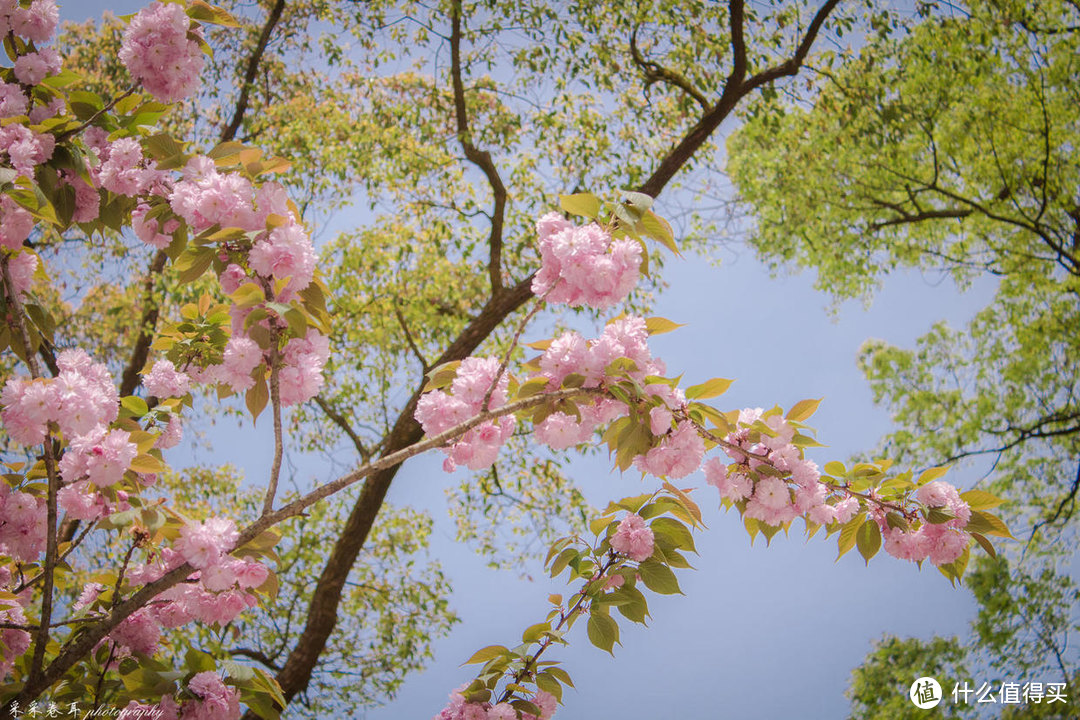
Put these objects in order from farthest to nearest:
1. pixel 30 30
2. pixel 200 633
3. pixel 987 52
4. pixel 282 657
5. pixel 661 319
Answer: pixel 987 52 < pixel 282 657 < pixel 200 633 < pixel 30 30 < pixel 661 319

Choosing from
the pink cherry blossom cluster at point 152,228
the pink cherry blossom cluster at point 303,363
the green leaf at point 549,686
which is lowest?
the green leaf at point 549,686

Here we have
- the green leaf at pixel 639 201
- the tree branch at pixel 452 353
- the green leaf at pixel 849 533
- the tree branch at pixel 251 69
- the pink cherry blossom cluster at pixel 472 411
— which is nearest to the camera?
the green leaf at pixel 639 201

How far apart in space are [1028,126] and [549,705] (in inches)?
235

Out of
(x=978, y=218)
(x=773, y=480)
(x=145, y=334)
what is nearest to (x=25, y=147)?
(x=773, y=480)

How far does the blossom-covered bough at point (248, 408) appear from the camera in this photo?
123 centimetres

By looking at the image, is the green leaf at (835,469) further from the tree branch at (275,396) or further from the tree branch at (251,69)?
the tree branch at (251,69)

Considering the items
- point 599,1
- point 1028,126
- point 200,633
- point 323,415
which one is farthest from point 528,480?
point 1028,126

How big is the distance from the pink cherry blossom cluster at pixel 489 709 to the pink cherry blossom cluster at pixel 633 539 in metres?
0.34

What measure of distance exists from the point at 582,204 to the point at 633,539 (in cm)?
65

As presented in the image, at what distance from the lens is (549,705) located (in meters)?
1.50

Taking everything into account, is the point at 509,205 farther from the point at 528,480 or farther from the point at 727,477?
the point at 727,477

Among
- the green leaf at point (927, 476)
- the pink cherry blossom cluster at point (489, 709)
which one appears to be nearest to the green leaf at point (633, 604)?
the pink cherry blossom cluster at point (489, 709)

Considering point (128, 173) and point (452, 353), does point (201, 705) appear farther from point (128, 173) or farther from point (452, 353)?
point (452, 353)

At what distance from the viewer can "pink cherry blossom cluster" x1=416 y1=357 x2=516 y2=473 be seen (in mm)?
1382
